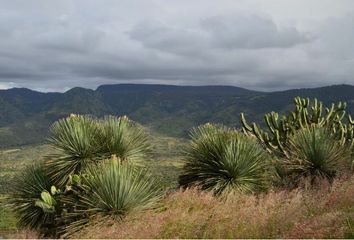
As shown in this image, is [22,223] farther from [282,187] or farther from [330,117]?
[330,117]

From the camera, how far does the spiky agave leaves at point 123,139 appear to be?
42.9 ft

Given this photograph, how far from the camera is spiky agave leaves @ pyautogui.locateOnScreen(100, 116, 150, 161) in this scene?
42.9ft

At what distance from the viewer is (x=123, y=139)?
13.2 meters

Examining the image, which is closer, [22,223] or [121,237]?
[121,237]

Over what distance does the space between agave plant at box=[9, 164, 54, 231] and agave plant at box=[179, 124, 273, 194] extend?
Result: 12.6 feet

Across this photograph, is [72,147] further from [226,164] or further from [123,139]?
[226,164]

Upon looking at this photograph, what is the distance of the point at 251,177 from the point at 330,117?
7427 millimetres

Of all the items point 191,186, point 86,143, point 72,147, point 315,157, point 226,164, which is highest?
point 86,143

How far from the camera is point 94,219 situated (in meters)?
10.4

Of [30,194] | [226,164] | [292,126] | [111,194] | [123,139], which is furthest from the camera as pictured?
[292,126]

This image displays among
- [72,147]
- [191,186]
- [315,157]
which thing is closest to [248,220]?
[191,186]

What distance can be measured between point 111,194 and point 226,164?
142 inches

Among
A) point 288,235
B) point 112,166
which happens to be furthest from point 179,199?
point 288,235

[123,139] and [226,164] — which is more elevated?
[123,139]
